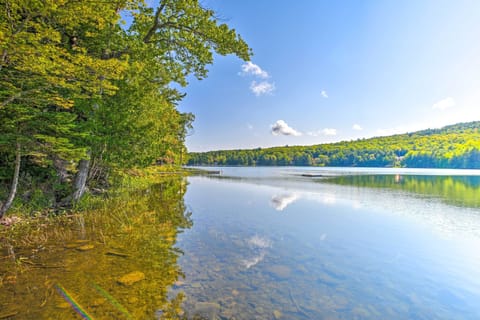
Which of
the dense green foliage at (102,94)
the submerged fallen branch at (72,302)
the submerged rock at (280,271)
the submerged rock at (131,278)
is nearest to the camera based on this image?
the submerged fallen branch at (72,302)

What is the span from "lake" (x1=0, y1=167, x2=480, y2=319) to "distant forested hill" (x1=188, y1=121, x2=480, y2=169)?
3268 inches

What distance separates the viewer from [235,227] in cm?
1132

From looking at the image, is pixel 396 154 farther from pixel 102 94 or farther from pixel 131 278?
pixel 131 278

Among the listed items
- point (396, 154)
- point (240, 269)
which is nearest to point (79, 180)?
point (240, 269)

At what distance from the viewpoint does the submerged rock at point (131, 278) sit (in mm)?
5345

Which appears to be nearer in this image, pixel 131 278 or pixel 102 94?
pixel 131 278

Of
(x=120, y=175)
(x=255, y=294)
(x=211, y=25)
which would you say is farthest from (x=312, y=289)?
(x=120, y=175)

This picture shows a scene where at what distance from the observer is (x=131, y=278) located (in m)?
5.55

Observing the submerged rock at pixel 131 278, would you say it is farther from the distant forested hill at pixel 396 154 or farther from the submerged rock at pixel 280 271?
the distant forested hill at pixel 396 154

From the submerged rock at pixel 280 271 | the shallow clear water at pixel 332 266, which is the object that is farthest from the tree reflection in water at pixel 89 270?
the submerged rock at pixel 280 271

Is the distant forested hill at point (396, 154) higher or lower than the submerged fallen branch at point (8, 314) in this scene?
higher

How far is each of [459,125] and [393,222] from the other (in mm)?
186546

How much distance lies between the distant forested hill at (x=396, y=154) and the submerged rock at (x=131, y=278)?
86.7 metres

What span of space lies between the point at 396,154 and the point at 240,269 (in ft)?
468
